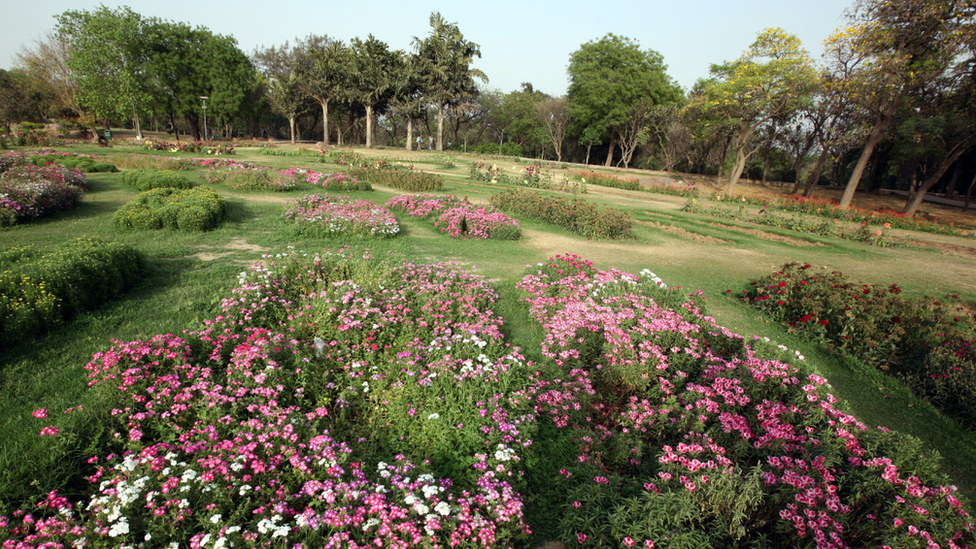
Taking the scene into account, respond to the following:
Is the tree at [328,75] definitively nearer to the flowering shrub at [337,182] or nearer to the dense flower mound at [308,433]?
the flowering shrub at [337,182]

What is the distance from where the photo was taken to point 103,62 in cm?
3000

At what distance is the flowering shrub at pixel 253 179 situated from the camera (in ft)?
45.3

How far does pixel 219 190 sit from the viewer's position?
533 inches

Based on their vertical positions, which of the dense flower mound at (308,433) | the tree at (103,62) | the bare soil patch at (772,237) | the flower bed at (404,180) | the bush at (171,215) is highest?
the tree at (103,62)

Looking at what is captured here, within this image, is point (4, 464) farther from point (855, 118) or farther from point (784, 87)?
point (855, 118)

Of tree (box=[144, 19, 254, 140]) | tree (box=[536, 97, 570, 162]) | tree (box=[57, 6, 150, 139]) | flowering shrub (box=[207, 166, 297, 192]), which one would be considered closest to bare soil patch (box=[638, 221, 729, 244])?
flowering shrub (box=[207, 166, 297, 192])

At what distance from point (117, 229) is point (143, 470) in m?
8.01

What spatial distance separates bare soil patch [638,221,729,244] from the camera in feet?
39.6

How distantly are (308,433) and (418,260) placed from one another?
16.8 ft

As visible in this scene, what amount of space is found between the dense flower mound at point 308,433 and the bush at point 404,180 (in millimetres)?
11096

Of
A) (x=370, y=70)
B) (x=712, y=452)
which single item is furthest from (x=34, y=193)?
(x=370, y=70)

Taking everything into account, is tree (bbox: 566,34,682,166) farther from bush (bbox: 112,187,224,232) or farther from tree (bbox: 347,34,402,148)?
bush (bbox: 112,187,224,232)

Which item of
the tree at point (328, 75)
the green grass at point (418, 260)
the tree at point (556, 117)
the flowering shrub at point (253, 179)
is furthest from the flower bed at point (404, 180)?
the tree at point (556, 117)

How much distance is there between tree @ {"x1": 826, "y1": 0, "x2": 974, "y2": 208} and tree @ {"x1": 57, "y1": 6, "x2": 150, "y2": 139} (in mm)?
42236
